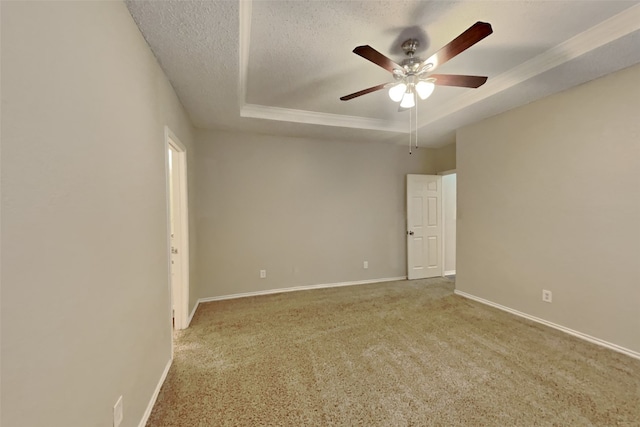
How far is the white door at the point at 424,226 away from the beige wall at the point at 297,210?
0.49 ft

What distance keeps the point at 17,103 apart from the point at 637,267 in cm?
377

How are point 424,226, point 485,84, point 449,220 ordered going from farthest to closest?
point 449,220, point 424,226, point 485,84

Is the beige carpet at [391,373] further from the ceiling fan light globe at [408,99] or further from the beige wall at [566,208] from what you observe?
the ceiling fan light globe at [408,99]

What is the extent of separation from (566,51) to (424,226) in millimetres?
2936

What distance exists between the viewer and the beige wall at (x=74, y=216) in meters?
0.67

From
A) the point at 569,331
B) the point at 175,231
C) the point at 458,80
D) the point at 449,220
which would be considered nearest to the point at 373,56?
the point at 458,80

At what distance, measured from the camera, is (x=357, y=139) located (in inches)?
160

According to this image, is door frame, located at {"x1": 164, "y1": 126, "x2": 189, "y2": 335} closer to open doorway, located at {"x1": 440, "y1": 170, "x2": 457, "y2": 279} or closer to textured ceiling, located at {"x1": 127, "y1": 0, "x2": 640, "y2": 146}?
textured ceiling, located at {"x1": 127, "y1": 0, "x2": 640, "y2": 146}

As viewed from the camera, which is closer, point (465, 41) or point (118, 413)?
point (118, 413)

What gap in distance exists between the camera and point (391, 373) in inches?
74.3

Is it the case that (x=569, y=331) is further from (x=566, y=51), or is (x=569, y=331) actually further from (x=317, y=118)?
(x=317, y=118)

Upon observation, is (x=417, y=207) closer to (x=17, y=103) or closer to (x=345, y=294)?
(x=345, y=294)

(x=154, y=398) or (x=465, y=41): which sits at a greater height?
(x=465, y=41)

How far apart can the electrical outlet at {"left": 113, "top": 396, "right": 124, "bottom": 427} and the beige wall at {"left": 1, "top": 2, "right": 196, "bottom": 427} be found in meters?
0.05
